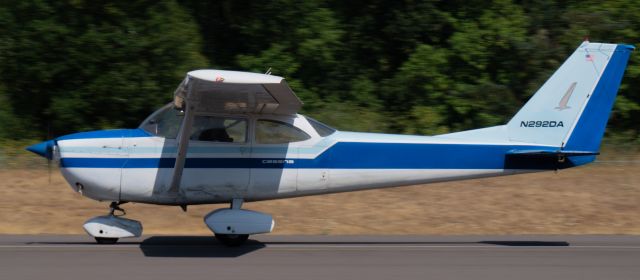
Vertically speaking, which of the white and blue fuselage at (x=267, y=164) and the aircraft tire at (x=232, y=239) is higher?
the white and blue fuselage at (x=267, y=164)

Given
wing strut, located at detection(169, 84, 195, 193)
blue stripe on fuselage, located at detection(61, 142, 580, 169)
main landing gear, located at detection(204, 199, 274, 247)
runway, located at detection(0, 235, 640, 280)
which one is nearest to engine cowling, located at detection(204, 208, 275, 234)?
main landing gear, located at detection(204, 199, 274, 247)

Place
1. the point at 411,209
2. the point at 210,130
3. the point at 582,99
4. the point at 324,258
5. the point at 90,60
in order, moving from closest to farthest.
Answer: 1. the point at 324,258
2. the point at 210,130
3. the point at 582,99
4. the point at 411,209
5. the point at 90,60

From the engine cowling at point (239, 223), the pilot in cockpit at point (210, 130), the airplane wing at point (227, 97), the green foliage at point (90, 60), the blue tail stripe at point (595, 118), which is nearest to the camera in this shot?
the airplane wing at point (227, 97)

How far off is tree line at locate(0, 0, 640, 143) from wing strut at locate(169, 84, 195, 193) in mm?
6863

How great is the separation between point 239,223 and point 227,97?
1311mm

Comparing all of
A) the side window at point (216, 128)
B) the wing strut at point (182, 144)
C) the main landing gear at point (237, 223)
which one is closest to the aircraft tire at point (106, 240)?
the wing strut at point (182, 144)

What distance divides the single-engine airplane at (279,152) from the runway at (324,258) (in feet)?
1.64

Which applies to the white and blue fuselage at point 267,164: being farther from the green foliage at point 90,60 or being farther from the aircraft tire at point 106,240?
the green foliage at point 90,60

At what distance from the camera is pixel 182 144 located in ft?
29.7

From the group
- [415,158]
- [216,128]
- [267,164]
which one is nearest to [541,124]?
[415,158]

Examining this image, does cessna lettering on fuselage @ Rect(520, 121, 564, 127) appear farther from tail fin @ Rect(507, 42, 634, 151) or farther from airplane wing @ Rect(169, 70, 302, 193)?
airplane wing @ Rect(169, 70, 302, 193)

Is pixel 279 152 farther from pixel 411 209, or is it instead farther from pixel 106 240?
pixel 411 209

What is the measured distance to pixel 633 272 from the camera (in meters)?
7.97

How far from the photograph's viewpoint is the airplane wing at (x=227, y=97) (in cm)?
803
